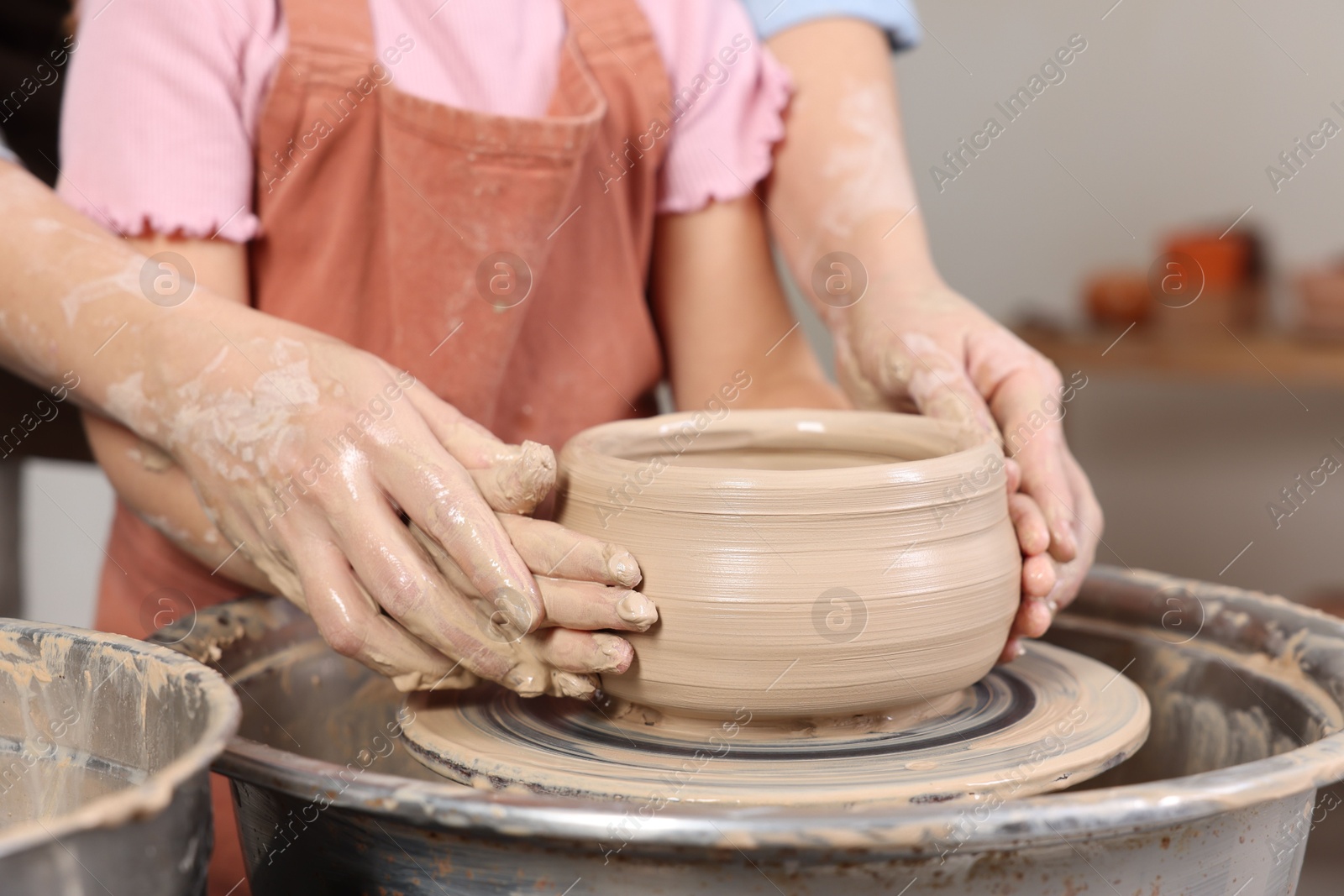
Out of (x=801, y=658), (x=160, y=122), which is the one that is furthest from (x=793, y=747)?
(x=160, y=122)

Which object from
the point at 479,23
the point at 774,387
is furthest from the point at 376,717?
the point at 479,23

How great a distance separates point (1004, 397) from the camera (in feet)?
3.27

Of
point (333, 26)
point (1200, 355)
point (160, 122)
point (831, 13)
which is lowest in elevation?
point (1200, 355)

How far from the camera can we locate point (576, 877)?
24.7 inches

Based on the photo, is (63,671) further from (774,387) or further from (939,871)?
(774,387)

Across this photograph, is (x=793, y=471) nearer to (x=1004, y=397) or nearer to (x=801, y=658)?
(x=801, y=658)

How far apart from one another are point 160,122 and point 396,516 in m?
0.48

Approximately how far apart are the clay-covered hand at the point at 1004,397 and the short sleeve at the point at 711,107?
204 millimetres

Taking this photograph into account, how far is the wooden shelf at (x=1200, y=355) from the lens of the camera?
107 inches

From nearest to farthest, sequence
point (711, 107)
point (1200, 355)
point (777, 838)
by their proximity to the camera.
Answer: point (777, 838), point (711, 107), point (1200, 355)

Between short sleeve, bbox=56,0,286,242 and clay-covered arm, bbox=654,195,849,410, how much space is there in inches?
18.0

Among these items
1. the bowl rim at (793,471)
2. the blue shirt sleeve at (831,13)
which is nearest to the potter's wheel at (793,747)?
the bowl rim at (793,471)

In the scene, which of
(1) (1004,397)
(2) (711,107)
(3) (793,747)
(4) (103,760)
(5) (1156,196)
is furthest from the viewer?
(5) (1156,196)

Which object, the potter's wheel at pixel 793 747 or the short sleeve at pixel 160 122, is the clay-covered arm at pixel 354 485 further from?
the short sleeve at pixel 160 122
